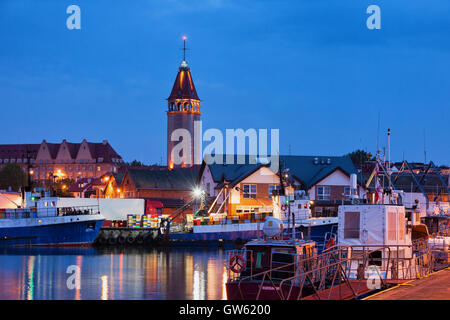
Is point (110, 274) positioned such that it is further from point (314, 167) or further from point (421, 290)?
point (314, 167)

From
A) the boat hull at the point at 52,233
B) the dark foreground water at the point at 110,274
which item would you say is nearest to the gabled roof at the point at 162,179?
the boat hull at the point at 52,233

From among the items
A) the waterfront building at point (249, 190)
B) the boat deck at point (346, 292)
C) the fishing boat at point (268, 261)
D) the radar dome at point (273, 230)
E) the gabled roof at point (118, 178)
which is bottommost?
the boat deck at point (346, 292)

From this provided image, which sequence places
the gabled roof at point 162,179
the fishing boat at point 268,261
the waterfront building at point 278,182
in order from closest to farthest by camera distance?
the fishing boat at point 268,261, the waterfront building at point 278,182, the gabled roof at point 162,179

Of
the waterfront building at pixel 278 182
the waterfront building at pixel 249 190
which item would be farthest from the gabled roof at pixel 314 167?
the waterfront building at pixel 249 190

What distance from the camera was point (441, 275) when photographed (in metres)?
36.8

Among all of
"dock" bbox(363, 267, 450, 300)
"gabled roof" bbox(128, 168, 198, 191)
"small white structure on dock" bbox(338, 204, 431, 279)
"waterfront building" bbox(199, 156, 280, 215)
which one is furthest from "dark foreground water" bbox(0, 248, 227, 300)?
"gabled roof" bbox(128, 168, 198, 191)

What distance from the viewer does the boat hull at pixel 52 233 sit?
79.6 m

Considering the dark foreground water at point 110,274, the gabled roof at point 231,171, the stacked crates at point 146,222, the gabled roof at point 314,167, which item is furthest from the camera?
the gabled roof at point 314,167

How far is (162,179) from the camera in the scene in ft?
405

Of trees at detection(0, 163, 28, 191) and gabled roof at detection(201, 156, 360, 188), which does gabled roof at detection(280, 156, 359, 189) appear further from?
trees at detection(0, 163, 28, 191)

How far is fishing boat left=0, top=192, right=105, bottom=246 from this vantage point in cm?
7962

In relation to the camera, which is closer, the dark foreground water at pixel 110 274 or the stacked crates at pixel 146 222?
the dark foreground water at pixel 110 274

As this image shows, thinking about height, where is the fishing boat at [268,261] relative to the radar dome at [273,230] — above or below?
below

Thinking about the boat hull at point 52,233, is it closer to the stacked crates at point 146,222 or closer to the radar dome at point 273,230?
the stacked crates at point 146,222
